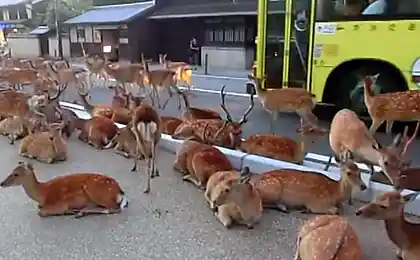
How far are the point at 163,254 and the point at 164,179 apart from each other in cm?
126

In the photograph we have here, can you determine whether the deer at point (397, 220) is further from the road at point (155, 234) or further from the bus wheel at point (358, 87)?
the bus wheel at point (358, 87)

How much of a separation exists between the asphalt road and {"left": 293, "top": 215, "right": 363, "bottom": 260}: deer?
2240mm

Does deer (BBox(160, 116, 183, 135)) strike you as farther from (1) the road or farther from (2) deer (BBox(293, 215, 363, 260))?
(2) deer (BBox(293, 215, 363, 260))

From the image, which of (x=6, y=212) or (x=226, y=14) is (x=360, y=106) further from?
(x=226, y=14)

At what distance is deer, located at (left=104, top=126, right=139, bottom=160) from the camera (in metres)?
4.25

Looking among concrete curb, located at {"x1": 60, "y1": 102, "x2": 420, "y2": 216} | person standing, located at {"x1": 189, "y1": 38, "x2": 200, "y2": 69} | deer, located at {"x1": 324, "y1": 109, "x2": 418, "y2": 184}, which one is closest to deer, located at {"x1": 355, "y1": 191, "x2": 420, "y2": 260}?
deer, located at {"x1": 324, "y1": 109, "x2": 418, "y2": 184}

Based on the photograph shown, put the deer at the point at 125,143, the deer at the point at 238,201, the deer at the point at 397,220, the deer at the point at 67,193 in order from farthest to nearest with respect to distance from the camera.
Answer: the deer at the point at 125,143 < the deer at the point at 67,193 < the deer at the point at 238,201 < the deer at the point at 397,220

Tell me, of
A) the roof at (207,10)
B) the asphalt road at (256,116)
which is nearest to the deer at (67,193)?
the asphalt road at (256,116)

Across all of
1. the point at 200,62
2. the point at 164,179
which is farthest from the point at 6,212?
the point at 200,62

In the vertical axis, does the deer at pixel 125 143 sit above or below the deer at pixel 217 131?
below

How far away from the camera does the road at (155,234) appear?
2.46 m

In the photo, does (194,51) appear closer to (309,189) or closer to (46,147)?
(46,147)

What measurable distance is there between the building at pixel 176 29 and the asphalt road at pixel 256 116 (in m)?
5.47

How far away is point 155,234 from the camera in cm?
270
